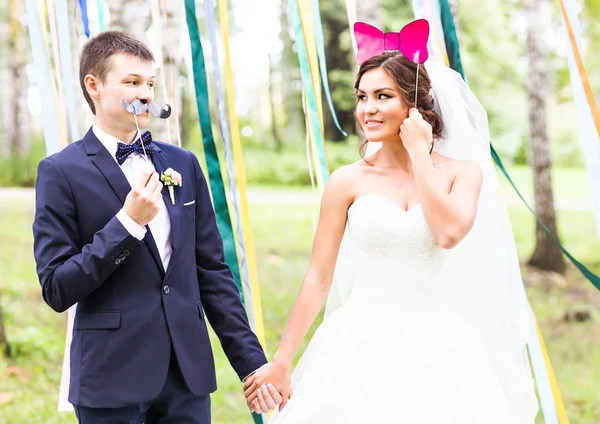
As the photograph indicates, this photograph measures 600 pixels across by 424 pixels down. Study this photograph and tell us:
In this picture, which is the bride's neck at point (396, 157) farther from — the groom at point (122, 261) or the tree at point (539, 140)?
the tree at point (539, 140)

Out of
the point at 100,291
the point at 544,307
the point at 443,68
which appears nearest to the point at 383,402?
the point at 100,291

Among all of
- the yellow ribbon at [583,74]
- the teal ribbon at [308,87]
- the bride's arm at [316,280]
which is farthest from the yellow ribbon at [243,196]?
the yellow ribbon at [583,74]

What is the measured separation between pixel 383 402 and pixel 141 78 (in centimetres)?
124

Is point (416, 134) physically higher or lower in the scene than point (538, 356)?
higher

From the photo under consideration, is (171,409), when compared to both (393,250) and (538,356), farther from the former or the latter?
(538,356)

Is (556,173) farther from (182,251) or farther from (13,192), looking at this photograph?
(182,251)

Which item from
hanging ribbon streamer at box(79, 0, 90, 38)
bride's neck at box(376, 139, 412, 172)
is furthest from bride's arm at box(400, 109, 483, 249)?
hanging ribbon streamer at box(79, 0, 90, 38)

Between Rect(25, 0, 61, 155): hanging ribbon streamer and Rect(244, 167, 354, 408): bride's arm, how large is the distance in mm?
1276

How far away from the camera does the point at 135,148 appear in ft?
7.47

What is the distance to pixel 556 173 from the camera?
48.0ft

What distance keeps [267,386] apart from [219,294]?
349 millimetres

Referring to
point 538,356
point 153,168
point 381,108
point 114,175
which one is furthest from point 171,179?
point 538,356

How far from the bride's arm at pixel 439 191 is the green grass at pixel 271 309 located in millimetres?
3097

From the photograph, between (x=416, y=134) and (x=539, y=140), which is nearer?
(x=416, y=134)
